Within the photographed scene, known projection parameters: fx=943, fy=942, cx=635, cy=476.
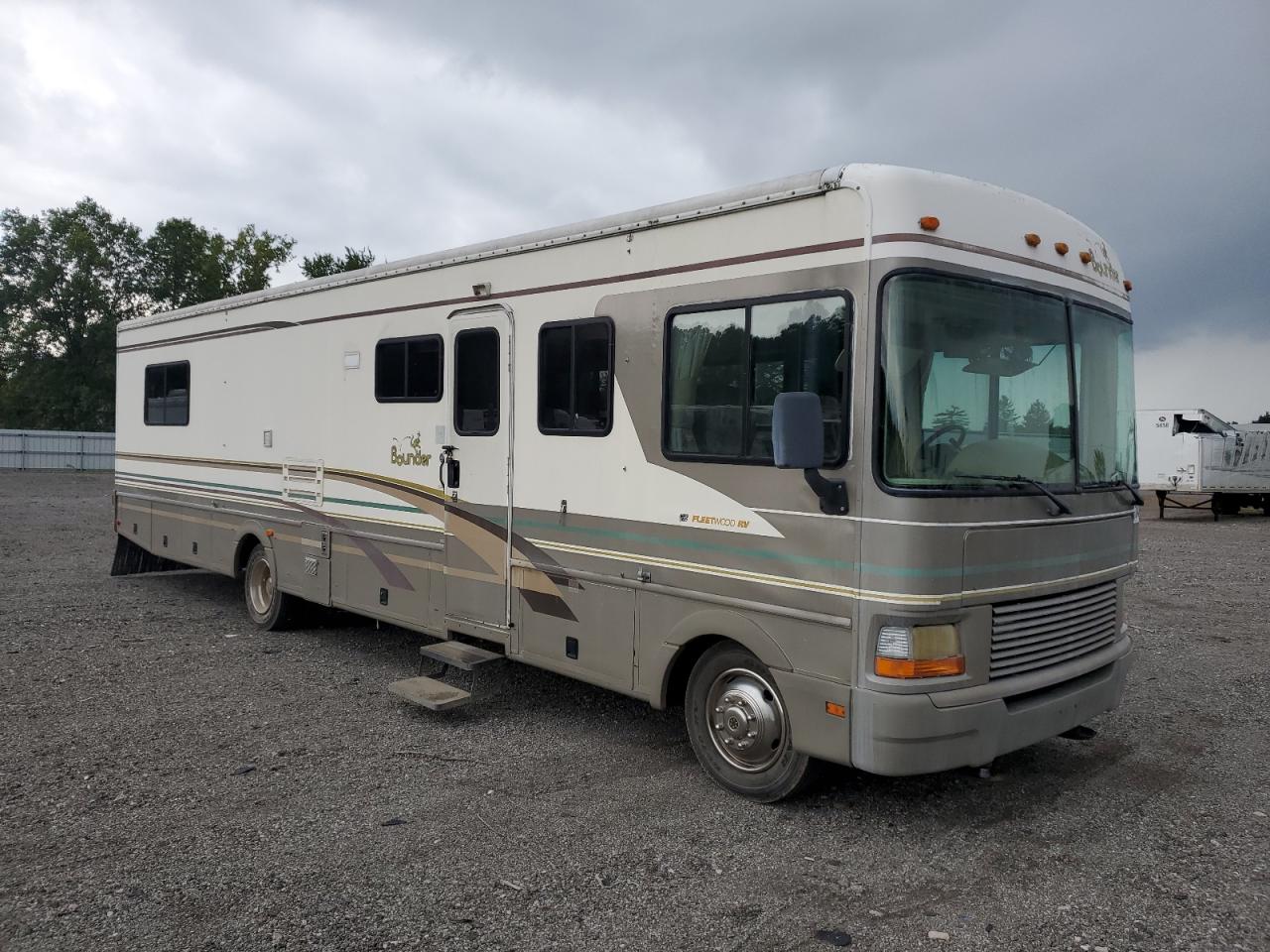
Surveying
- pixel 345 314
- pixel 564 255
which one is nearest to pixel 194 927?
pixel 564 255

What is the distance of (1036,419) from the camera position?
4.60m

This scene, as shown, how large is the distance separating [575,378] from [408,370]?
1837mm

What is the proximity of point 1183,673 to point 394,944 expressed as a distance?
663cm

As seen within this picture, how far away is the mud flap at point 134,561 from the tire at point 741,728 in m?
8.27

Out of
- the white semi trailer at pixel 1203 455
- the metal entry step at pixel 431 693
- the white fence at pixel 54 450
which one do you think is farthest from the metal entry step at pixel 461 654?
the white fence at pixel 54 450

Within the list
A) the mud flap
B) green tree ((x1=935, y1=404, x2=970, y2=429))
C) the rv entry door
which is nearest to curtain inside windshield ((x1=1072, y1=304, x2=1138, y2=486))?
green tree ((x1=935, y1=404, x2=970, y2=429))

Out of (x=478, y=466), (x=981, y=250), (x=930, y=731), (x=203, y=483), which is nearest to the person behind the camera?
(x=930, y=731)

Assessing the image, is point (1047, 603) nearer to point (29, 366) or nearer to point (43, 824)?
point (43, 824)

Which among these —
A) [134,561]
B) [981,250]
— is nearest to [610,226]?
[981,250]

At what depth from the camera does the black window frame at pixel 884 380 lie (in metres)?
4.09

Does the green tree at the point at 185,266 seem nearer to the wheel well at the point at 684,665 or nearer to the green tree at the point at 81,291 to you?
the green tree at the point at 81,291

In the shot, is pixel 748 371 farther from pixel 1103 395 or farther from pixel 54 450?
pixel 54 450

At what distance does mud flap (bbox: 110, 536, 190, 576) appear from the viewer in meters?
11.0

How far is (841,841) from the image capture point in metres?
4.31
